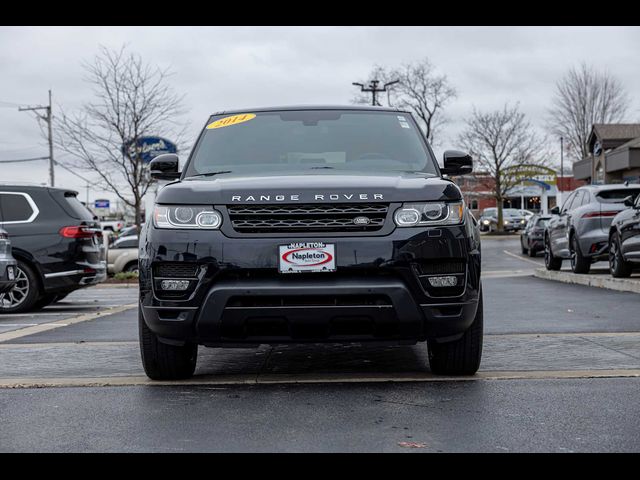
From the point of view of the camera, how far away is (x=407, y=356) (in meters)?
6.60

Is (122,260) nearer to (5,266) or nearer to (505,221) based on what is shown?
(5,266)

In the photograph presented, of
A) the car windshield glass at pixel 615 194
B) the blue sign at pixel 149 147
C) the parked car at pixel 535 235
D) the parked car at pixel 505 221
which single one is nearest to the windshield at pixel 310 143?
the car windshield glass at pixel 615 194

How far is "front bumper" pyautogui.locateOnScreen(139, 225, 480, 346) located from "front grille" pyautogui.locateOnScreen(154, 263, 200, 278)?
Answer: 0.10ft

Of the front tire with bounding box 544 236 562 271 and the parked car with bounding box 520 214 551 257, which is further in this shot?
the parked car with bounding box 520 214 551 257

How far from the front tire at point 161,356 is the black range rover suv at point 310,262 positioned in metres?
0.08

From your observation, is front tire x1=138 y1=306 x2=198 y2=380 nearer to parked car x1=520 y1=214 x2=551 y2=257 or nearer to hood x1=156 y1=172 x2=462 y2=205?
hood x1=156 y1=172 x2=462 y2=205

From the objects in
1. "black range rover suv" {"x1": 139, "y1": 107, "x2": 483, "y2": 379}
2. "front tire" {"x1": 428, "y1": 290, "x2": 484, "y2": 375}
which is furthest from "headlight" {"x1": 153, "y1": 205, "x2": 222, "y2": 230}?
"front tire" {"x1": 428, "y1": 290, "x2": 484, "y2": 375}

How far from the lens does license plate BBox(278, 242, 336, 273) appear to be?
192 inches

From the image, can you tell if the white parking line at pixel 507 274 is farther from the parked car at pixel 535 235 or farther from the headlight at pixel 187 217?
the headlight at pixel 187 217

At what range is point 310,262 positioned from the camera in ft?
16.0

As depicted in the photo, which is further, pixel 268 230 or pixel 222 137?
pixel 222 137
